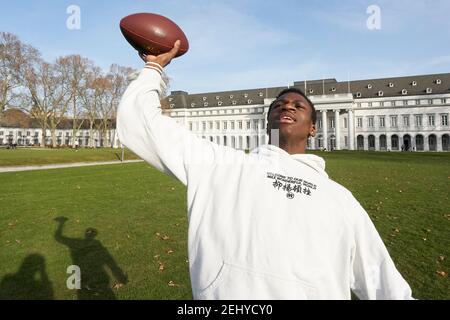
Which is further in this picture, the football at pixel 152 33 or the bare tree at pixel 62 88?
the bare tree at pixel 62 88

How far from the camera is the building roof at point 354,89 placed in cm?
7994

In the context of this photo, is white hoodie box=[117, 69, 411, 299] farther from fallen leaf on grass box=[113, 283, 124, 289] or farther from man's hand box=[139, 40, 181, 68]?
fallen leaf on grass box=[113, 283, 124, 289]

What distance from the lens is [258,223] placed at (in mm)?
1562

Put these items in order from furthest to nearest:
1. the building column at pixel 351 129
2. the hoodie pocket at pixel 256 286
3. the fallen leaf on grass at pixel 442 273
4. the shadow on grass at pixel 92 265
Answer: the building column at pixel 351 129 < the fallen leaf on grass at pixel 442 273 < the shadow on grass at pixel 92 265 < the hoodie pocket at pixel 256 286

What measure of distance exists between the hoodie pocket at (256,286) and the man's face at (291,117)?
0.87 metres

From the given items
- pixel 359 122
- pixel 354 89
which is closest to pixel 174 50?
pixel 359 122

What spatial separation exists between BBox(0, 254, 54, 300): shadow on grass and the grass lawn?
1 cm

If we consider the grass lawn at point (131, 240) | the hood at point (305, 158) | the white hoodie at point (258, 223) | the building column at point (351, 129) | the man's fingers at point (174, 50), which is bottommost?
the grass lawn at point (131, 240)

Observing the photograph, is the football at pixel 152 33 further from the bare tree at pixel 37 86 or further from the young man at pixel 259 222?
the bare tree at pixel 37 86

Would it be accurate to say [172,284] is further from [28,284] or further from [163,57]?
[163,57]

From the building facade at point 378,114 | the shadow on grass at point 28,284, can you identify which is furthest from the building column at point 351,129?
the shadow on grass at point 28,284

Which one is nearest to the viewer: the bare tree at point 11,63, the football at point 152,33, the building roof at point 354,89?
the football at point 152,33
